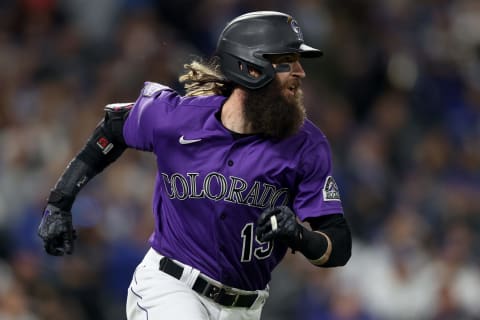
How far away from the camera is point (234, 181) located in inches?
188

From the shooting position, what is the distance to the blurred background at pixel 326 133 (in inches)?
323

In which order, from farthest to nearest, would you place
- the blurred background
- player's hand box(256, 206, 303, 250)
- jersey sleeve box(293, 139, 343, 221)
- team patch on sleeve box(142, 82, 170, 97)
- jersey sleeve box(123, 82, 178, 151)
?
the blurred background
team patch on sleeve box(142, 82, 170, 97)
jersey sleeve box(123, 82, 178, 151)
jersey sleeve box(293, 139, 343, 221)
player's hand box(256, 206, 303, 250)

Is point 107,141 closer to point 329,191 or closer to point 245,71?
point 245,71

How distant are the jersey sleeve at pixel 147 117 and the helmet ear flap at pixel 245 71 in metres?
0.30

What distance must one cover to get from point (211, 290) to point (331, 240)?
59cm

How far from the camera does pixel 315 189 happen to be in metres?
4.72

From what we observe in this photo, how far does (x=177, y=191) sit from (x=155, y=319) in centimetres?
58

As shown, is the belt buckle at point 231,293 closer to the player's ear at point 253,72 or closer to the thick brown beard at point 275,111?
the thick brown beard at point 275,111

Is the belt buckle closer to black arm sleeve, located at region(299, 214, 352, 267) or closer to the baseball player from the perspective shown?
the baseball player

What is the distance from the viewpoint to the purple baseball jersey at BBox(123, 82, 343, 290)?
4762mm

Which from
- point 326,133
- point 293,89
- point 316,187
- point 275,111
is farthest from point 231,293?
point 326,133

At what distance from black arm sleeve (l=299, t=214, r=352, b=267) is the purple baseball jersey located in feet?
0.20

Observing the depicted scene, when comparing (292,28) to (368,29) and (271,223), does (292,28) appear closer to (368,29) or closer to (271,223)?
(271,223)

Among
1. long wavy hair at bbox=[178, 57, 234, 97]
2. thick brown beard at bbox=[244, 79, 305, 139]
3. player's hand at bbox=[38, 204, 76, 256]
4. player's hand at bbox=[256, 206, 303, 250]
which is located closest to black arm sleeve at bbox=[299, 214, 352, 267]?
player's hand at bbox=[256, 206, 303, 250]
